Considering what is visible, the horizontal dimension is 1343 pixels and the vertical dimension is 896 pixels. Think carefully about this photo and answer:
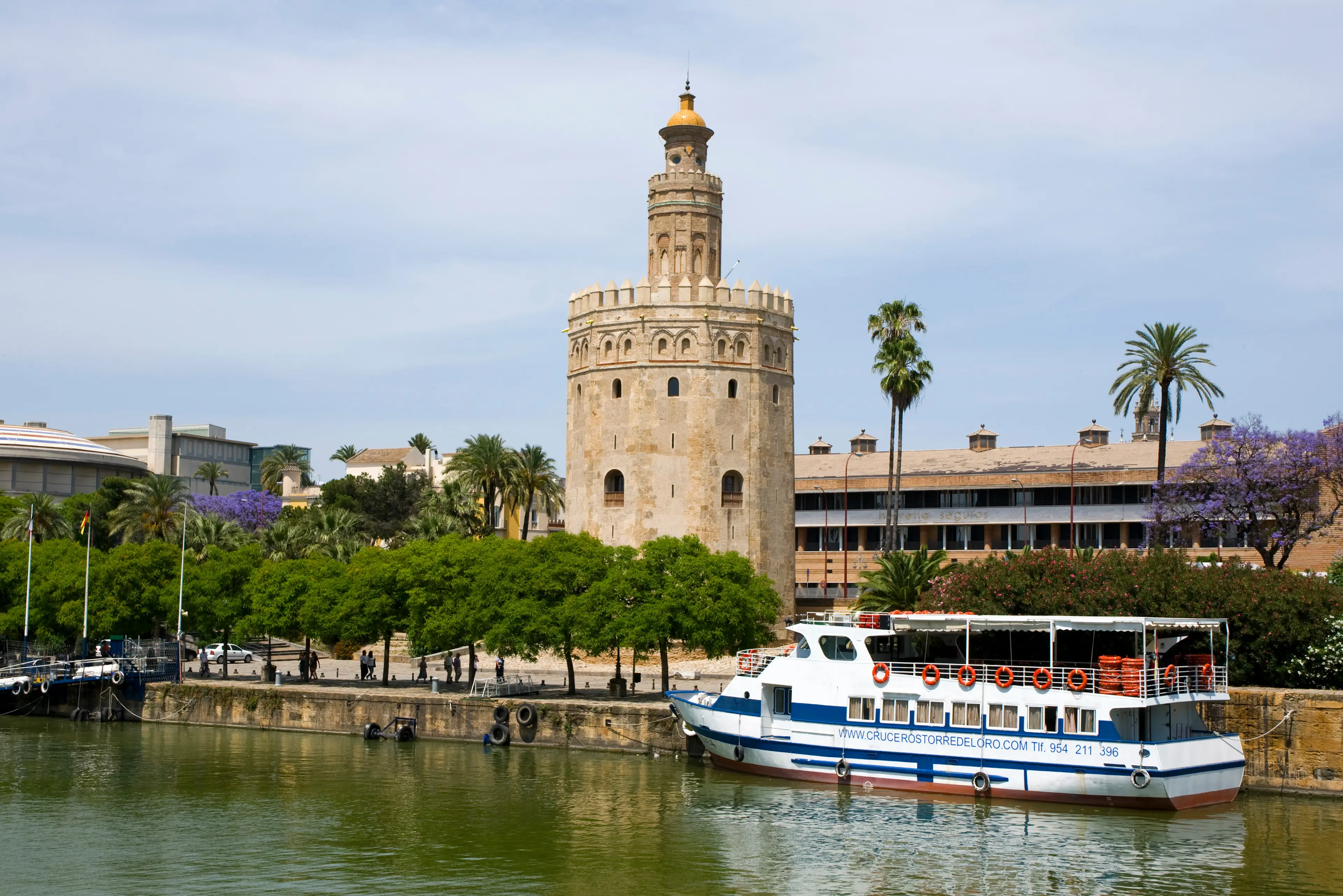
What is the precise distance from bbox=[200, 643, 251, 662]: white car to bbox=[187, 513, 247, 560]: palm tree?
4.60 m

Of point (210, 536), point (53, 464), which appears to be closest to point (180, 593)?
point (210, 536)

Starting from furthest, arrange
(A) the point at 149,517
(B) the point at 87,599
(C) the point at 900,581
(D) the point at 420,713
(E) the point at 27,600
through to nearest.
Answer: (A) the point at 149,517 → (E) the point at 27,600 → (B) the point at 87,599 → (C) the point at 900,581 → (D) the point at 420,713

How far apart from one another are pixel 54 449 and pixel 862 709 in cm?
9116

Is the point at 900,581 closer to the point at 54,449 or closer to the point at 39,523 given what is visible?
the point at 39,523

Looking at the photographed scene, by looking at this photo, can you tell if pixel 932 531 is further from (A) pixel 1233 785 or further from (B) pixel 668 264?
(A) pixel 1233 785

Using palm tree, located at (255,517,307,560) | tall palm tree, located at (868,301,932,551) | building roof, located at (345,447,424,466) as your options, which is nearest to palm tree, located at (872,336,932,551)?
tall palm tree, located at (868,301,932,551)

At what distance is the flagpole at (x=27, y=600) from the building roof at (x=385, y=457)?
55.4 meters

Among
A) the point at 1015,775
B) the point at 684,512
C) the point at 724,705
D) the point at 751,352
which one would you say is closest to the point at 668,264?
the point at 751,352

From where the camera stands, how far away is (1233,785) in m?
35.3

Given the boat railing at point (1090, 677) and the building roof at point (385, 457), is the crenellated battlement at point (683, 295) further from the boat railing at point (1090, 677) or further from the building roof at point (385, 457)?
the building roof at point (385, 457)

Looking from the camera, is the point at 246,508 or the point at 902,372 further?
the point at 246,508

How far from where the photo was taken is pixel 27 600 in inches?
2169

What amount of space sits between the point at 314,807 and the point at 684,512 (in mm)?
28444

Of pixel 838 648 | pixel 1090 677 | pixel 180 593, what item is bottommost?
pixel 1090 677
